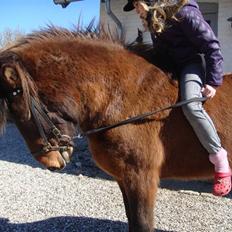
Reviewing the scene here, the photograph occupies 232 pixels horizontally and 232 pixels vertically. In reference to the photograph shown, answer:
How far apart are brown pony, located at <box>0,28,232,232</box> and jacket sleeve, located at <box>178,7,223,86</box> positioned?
0.25 m

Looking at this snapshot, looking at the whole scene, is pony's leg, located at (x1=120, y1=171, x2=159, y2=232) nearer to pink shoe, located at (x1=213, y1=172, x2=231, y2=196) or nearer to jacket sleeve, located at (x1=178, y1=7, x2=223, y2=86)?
pink shoe, located at (x1=213, y1=172, x2=231, y2=196)

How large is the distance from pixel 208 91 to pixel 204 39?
36 centimetres

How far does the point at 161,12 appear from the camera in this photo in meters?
2.92

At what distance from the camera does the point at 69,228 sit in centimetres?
453

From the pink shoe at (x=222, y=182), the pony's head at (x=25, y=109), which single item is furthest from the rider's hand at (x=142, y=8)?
the pink shoe at (x=222, y=182)

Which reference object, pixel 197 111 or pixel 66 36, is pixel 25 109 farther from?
pixel 197 111

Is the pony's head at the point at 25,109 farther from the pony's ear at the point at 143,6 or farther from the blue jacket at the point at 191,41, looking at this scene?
the blue jacket at the point at 191,41

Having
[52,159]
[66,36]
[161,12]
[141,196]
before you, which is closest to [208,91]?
[161,12]

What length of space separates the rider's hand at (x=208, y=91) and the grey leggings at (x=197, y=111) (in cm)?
3

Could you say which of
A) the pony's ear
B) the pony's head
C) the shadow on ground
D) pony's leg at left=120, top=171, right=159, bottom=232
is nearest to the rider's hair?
the pony's ear

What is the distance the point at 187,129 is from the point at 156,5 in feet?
2.87

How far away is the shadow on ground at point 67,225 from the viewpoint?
449 cm

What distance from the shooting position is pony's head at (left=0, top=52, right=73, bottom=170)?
2.80m

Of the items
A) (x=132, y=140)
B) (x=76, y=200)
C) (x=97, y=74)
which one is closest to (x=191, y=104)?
(x=132, y=140)
